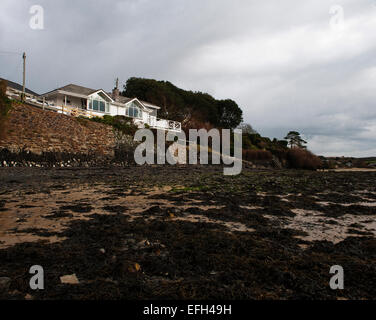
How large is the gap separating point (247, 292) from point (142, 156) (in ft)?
75.8

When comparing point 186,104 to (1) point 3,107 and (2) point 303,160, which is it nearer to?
(2) point 303,160

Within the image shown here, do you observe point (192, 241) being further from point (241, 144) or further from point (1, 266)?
point (241, 144)

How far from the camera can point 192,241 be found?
3.08m

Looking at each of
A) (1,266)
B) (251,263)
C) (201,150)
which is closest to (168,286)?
(251,263)

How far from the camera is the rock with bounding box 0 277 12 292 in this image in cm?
189

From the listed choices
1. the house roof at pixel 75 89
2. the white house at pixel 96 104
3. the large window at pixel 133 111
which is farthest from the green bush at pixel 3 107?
the large window at pixel 133 111

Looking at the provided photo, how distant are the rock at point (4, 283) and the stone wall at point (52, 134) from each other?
16228mm

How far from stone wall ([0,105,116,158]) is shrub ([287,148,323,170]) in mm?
23277

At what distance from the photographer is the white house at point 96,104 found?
31.9 meters

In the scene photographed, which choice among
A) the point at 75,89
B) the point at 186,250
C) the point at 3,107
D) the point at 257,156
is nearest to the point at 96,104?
the point at 75,89

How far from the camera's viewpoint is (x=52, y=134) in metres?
19.1

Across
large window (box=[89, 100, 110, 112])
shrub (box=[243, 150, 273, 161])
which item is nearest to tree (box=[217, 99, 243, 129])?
shrub (box=[243, 150, 273, 161])

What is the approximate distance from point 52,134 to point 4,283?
1971cm

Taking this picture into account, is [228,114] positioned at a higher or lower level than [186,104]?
lower
